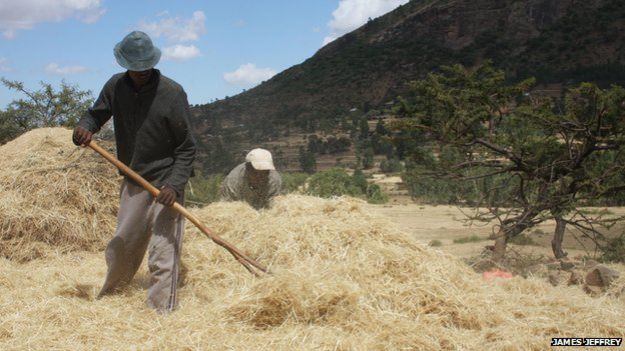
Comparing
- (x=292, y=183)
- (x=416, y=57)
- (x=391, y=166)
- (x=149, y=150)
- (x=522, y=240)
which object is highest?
(x=416, y=57)

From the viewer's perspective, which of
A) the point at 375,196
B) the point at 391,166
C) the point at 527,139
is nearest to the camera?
the point at 527,139

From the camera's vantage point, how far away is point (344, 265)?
12.3ft

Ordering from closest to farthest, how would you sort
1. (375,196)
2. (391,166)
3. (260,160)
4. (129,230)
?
(129,230)
(260,160)
(375,196)
(391,166)

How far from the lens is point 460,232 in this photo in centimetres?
1414

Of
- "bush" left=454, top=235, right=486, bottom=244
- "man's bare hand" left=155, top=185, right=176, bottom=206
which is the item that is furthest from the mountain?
"man's bare hand" left=155, top=185, right=176, bottom=206

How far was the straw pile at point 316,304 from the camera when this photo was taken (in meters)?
3.11

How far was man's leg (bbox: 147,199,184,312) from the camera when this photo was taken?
368 centimetres

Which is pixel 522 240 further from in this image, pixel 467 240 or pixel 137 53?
pixel 137 53

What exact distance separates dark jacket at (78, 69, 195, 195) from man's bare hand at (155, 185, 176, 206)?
50 millimetres

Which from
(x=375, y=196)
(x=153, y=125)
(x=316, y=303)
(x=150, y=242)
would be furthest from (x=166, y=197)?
(x=375, y=196)

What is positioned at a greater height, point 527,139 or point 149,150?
point 149,150

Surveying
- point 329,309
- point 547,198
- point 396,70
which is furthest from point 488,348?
point 396,70

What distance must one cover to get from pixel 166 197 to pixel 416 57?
172 feet

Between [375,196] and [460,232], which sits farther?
[375,196]
